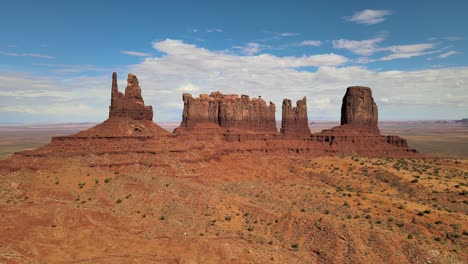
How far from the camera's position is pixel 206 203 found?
132 feet

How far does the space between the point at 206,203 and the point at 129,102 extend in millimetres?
23720

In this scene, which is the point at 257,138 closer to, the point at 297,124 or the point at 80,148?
the point at 297,124

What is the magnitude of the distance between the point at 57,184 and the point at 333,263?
3230cm

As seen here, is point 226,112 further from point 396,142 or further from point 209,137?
point 396,142

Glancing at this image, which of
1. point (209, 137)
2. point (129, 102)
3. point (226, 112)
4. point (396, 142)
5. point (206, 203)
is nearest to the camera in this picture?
point (206, 203)

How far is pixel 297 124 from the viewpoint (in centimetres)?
9244

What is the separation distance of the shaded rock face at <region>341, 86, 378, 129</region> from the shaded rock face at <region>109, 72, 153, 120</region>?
54765 mm

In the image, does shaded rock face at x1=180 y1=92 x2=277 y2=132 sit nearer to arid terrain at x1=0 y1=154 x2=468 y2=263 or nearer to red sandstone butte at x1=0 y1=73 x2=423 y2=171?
red sandstone butte at x1=0 y1=73 x2=423 y2=171

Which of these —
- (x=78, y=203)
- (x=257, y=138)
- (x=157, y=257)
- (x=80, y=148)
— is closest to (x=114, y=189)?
(x=78, y=203)

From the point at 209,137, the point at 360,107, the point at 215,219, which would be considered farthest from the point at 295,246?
the point at 360,107

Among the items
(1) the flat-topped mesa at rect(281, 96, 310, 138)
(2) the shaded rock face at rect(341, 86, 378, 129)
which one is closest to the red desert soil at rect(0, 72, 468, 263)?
(2) the shaded rock face at rect(341, 86, 378, 129)

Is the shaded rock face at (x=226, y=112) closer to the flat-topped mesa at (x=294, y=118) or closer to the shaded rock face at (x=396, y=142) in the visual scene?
the flat-topped mesa at (x=294, y=118)

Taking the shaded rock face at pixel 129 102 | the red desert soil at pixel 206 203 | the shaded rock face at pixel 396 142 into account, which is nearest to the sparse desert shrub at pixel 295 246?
the red desert soil at pixel 206 203

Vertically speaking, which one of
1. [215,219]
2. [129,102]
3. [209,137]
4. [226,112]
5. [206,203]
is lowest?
[215,219]
